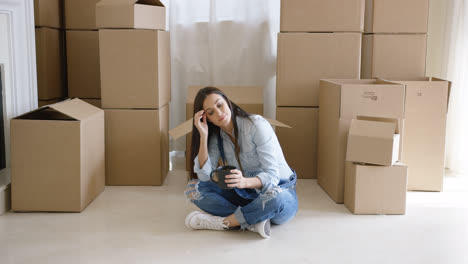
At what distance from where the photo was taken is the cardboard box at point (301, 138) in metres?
3.17

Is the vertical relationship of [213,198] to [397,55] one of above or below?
below

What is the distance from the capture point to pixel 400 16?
3107 millimetres

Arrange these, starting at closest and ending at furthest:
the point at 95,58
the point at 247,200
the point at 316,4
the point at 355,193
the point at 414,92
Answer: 1. the point at 247,200
2. the point at 355,193
3. the point at 414,92
4. the point at 316,4
5. the point at 95,58

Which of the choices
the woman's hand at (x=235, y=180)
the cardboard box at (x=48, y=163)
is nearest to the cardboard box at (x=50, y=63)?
the cardboard box at (x=48, y=163)

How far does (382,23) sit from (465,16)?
575 mm

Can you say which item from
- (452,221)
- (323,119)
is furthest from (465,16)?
(452,221)

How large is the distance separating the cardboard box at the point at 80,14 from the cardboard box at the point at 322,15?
1311mm

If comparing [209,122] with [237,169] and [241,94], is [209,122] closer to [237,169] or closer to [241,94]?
[237,169]

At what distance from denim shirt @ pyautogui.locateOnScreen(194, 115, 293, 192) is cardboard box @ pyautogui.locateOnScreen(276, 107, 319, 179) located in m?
0.79

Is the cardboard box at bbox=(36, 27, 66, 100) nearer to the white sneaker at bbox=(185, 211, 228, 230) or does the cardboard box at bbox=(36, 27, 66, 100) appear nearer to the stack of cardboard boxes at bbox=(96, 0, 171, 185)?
the stack of cardboard boxes at bbox=(96, 0, 171, 185)

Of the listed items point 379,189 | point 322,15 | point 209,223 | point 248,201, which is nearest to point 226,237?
point 209,223

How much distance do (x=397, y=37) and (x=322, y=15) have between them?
18.7 inches

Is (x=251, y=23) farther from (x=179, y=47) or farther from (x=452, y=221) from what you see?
(x=452, y=221)

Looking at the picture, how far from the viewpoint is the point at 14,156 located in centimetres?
245
